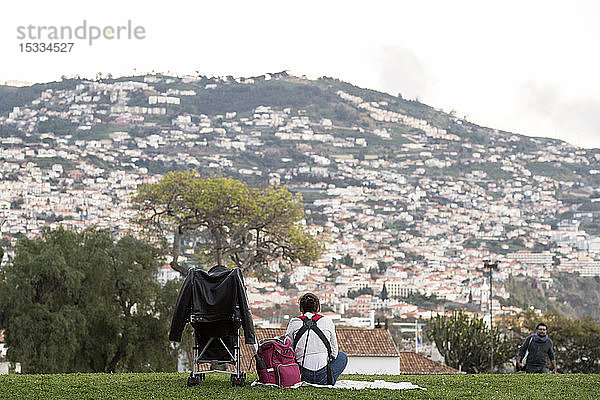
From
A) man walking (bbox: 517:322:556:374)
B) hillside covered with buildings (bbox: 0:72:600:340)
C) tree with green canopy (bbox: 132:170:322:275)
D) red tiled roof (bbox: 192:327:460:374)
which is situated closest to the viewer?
man walking (bbox: 517:322:556:374)

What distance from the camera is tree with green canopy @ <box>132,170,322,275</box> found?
29312 mm

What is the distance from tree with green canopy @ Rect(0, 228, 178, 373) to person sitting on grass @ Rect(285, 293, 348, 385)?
600 inches

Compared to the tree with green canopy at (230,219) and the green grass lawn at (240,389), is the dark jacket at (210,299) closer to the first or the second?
the green grass lawn at (240,389)

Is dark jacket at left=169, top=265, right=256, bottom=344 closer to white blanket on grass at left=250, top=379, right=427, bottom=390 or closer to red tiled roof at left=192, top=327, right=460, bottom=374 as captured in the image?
white blanket on grass at left=250, top=379, right=427, bottom=390

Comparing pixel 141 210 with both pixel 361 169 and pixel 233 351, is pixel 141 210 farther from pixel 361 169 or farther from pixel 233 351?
pixel 361 169

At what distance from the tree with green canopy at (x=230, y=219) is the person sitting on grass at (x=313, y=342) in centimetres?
2103

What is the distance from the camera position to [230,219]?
1162 inches

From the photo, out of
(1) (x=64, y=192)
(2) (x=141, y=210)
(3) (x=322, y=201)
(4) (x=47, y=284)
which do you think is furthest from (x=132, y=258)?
(3) (x=322, y=201)

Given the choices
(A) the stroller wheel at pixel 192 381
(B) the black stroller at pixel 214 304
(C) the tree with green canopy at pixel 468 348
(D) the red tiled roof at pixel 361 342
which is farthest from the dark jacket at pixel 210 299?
(C) the tree with green canopy at pixel 468 348

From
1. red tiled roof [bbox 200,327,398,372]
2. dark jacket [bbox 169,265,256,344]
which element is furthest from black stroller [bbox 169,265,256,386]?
red tiled roof [bbox 200,327,398,372]

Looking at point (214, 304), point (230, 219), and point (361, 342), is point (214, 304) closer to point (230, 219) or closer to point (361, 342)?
point (361, 342)

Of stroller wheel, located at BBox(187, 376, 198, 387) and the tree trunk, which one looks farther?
the tree trunk

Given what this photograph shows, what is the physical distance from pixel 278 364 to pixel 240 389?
18.6 inches

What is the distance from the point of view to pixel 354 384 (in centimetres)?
852
